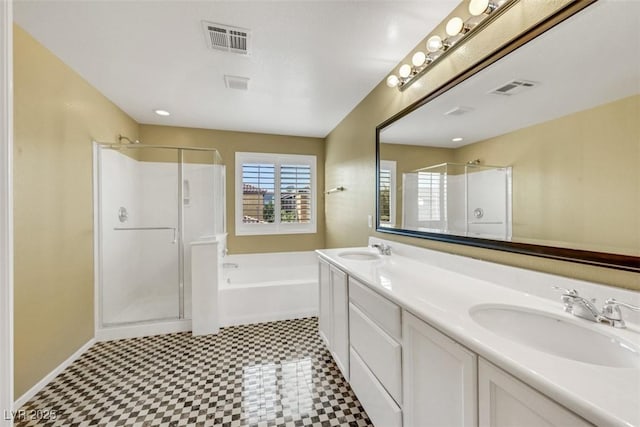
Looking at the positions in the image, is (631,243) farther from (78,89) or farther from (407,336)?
(78,89)

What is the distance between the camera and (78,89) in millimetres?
2217

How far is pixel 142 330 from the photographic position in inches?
102

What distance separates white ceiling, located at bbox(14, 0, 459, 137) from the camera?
1.49 metres

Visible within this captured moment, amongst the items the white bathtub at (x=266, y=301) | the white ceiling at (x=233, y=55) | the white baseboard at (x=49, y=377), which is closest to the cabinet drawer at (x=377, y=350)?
the white bathtub at (x=266, y=301)

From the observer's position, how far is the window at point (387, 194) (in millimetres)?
2189

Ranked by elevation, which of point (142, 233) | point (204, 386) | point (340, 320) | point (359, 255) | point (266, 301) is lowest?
point (204, 386)

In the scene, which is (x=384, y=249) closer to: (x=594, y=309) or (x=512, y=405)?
(x=594, y=309)

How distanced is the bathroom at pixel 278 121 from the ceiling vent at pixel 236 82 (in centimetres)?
2

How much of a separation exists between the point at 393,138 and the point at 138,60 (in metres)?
2.09

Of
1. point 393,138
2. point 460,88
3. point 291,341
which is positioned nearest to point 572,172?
point 460,88

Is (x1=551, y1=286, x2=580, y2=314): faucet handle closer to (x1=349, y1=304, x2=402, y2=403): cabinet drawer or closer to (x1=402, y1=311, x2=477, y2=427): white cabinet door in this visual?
(x1=402, y1=311, x2=477, y2=427): white cabinet door

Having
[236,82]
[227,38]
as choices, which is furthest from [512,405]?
[236,82]

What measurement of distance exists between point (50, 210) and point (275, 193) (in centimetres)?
246

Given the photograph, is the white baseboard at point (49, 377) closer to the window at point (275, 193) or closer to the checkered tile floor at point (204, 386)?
the checkered tile floor at point (204, 386)
